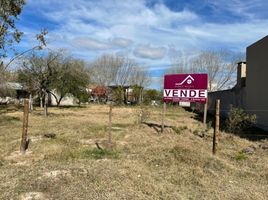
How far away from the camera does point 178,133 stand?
14.6 metres

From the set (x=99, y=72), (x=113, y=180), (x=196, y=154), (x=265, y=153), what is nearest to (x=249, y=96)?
(x=265, y=153)

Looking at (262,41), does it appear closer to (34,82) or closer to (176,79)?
(176,79)

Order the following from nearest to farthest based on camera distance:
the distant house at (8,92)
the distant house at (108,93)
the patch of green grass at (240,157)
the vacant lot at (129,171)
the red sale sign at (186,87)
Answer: the vacant lot at (129,171) → the patch of green grass at (240,157) → the red sale sign at (186,87) → the distant house at (8,92) → the distant house at (108,93)

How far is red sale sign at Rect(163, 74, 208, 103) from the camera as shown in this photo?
568 inches

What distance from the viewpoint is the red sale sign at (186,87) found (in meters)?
14.4

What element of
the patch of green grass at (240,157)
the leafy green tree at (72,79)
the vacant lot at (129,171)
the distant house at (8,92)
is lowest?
the vacant lot at (129,171)

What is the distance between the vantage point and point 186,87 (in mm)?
14820

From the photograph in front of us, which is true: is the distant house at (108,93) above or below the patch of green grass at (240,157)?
above

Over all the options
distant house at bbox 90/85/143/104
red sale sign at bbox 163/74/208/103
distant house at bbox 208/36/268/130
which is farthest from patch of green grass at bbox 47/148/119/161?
distant house at bbox 90/85/143/104

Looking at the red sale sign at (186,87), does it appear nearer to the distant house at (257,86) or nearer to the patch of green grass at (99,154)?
the distant house at (257,86)

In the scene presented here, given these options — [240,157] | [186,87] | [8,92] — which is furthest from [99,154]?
[8,92]

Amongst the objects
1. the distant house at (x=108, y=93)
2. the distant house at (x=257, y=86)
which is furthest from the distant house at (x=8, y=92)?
the distant house at (x=257, y=86)

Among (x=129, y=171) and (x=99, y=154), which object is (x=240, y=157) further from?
(x=99, y=154)

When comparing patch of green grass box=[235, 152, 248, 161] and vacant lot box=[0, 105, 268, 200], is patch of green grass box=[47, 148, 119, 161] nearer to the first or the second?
vacant lot box=[0, 105, 268, 200]
